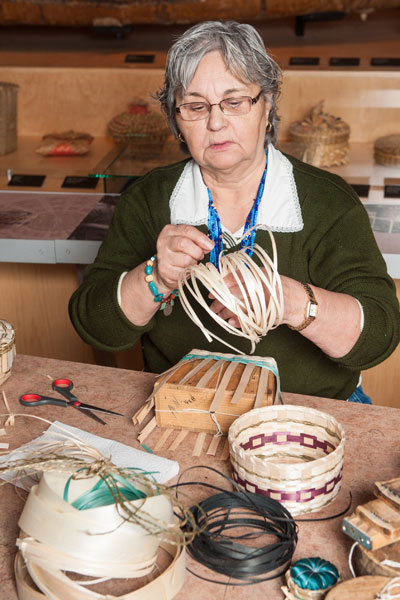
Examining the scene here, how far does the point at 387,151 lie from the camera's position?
3137 millimetres

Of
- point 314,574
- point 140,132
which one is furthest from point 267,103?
point 140,132

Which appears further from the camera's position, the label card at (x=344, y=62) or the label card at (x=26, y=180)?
the label card at (x=344, y=62)

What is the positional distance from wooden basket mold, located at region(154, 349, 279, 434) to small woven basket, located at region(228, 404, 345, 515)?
0.26ft

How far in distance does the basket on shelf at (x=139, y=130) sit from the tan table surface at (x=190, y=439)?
1.42 meters

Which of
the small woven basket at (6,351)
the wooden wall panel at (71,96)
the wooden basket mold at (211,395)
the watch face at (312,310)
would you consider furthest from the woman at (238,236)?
the wooden wall panel at (71,96)

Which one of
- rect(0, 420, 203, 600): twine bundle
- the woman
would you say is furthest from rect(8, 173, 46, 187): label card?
rect(0, 420, 203, 600): twine bundle

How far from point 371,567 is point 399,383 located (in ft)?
6.29

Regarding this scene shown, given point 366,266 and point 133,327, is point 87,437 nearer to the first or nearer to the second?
point 133,327

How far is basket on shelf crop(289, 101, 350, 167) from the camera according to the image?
320cm

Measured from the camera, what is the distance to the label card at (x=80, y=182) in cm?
313

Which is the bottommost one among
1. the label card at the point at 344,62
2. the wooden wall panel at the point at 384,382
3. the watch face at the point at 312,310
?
the wooden wall panel at the point at 384,382

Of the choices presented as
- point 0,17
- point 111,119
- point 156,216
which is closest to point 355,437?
point 156,216

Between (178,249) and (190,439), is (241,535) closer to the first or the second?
(190,439)

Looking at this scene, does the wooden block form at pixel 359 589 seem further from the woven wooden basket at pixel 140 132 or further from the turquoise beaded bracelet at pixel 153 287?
the woven wooden basket at pixel 140 132
